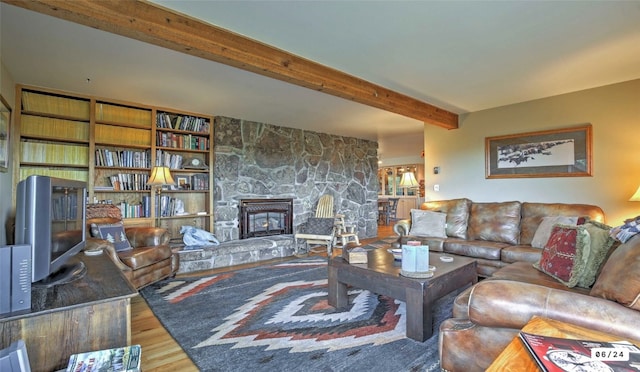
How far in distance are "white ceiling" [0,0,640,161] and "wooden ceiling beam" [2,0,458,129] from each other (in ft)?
0.28

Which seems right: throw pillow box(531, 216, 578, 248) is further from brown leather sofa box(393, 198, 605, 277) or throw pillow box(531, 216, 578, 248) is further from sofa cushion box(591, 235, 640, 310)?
sofa cushion box(591, 235, 640, 310)

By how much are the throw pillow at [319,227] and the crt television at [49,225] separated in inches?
140

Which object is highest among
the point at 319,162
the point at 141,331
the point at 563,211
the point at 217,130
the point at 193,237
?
the point at 217,130

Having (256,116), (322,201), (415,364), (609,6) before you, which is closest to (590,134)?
(609,6)

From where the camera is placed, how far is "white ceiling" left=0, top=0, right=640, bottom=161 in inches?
82.1

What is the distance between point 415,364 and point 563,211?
9.52ft

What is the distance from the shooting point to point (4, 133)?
2.93 m

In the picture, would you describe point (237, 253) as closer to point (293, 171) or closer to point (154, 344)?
point (293, 171)

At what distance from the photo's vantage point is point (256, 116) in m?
5.04

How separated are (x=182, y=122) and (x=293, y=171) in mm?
2102

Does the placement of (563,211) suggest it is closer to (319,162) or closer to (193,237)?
(319,162)

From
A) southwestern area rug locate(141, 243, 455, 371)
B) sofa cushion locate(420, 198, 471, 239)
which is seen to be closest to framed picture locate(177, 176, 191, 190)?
southwestern area rug locate(141, 243, 455, 371)

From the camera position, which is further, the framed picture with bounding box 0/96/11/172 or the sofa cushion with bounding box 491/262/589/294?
the framed picture with bounding box 0/96/11/172

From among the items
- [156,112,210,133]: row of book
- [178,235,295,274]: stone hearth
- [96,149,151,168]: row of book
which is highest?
[156,112,210,133]: row of book
